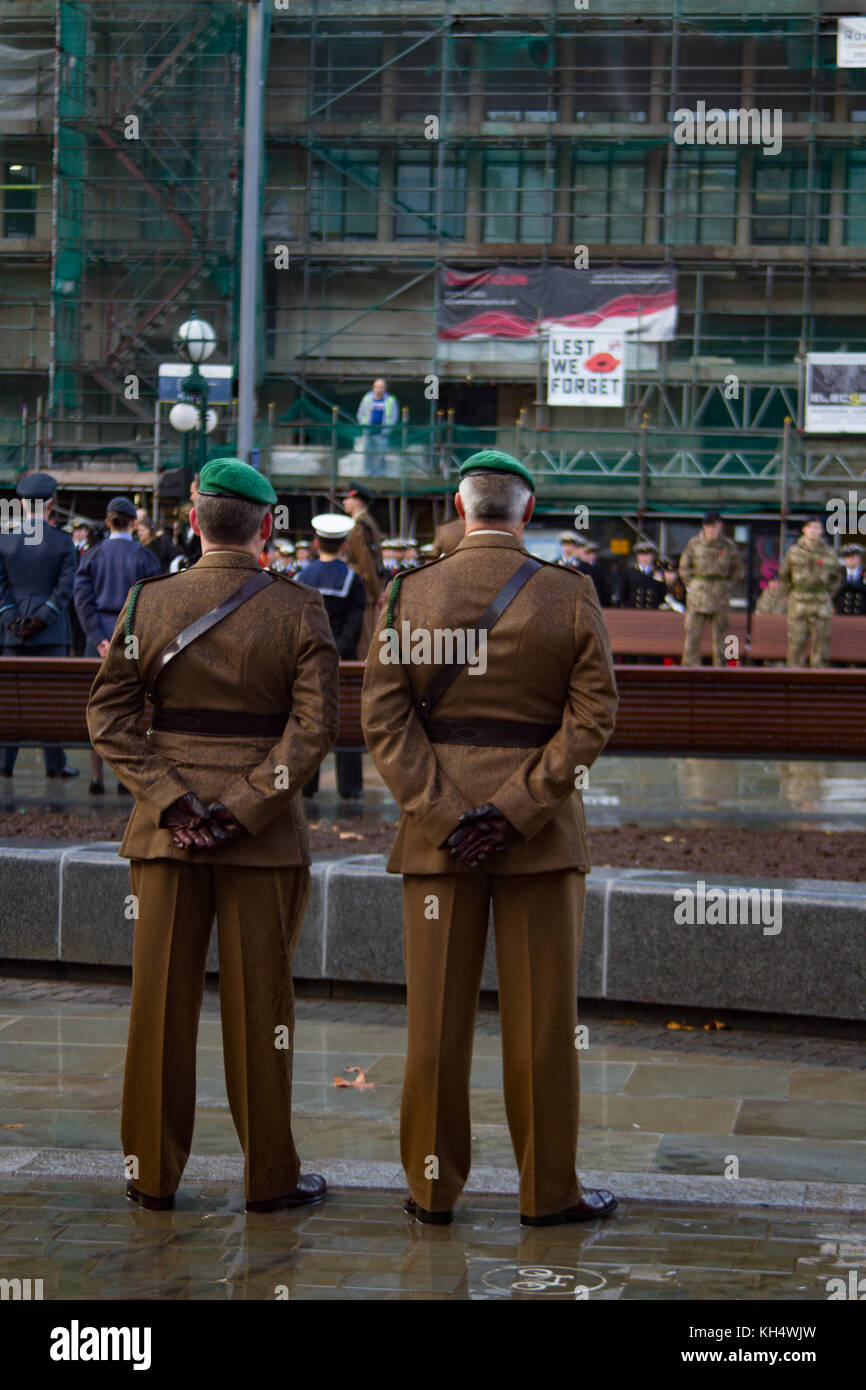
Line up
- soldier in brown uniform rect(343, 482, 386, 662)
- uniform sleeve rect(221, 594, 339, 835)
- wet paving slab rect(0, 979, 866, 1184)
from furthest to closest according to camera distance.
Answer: soldier in brown uniform rect(343, 482, 386, 662), wet paving slab rect(0, 979, 866, 1184), uniform sleeve rect(221, 594, 339, 835)

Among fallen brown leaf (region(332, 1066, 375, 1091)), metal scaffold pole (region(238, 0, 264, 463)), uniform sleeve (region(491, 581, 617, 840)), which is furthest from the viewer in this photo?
metal scaffold pole (region(238, 0, 264, 463))

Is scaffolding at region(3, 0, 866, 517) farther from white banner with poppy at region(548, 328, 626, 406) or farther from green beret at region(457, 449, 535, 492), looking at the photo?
green beret at region(457, 449, 535, 492)

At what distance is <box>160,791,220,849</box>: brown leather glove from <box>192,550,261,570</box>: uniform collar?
0.57 m

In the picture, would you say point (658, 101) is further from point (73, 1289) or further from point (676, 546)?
point (73, 1289)

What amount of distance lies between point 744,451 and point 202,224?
35.9 feet

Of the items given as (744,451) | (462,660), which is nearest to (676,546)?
(744,451)

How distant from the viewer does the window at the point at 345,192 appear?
37.6m

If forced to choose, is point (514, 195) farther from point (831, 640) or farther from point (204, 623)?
point (204, 623)

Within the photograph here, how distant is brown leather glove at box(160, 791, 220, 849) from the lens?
4.66 meters

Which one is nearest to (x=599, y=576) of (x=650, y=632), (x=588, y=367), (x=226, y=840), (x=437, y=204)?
(x=650, y=632)

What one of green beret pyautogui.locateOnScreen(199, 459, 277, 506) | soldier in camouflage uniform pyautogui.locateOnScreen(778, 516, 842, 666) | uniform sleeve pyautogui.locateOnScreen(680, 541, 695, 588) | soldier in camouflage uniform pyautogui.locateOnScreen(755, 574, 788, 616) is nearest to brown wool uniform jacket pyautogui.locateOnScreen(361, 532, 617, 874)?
green beret pyautogui.locateOnScreen(199, 459, 277, 506)

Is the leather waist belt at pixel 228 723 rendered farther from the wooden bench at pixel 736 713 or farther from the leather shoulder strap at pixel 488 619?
the wooden bench at pixel 736 713

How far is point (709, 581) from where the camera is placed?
69.5ft

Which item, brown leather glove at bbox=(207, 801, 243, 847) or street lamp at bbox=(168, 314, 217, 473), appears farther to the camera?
street lamp at bbox=(168, 314, 217, 473)
